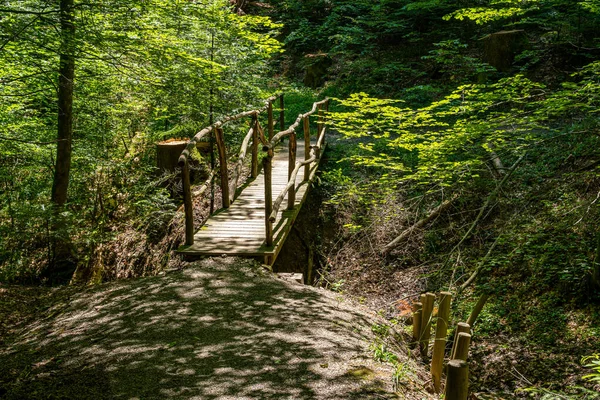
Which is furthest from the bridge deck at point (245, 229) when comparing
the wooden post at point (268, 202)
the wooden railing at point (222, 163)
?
the wooden railing at point (222, 163)

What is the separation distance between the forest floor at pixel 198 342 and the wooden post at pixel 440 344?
185mm

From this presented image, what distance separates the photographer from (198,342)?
14.3 ft

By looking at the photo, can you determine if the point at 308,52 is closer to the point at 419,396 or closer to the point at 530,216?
the point at 530,216

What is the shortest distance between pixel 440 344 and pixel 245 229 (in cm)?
361

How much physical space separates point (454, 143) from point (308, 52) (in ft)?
57.7

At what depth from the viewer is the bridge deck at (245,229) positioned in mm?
6629

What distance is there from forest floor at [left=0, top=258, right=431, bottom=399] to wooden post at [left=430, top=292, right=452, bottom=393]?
185mm

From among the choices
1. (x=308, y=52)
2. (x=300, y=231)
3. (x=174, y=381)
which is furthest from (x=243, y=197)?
(x=308, y=52)

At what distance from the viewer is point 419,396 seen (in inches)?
161

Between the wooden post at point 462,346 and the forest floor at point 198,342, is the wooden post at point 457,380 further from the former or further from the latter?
the wooden post at point 462,346

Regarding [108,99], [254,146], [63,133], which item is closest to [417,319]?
[254,146]

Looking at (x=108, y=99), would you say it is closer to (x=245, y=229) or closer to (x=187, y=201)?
(x=187, y=201)

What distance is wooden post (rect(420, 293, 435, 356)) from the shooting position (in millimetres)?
5660

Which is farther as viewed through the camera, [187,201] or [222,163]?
[222,163]
